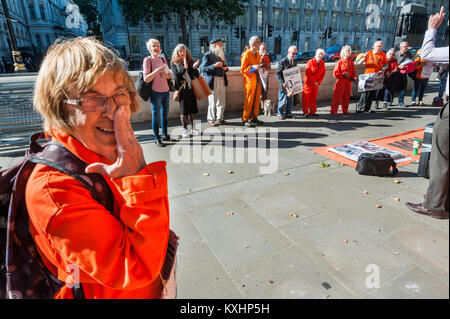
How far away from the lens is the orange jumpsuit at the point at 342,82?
8.69 metres

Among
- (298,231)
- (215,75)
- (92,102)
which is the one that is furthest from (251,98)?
(92,102)

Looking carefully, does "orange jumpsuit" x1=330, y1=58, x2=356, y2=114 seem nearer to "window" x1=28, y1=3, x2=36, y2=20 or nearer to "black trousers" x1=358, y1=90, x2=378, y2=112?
"black trousers" x1=358, y1=90, x2=378, y2=112

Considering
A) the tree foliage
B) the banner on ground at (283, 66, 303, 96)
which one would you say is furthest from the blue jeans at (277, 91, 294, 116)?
the tree foliage

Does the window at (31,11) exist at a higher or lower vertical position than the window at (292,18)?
higher

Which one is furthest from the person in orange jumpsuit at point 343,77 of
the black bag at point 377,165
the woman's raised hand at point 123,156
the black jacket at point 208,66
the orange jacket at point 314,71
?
the woman's raised hand at point 123,156

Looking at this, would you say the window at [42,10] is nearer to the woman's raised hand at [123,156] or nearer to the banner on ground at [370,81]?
the banner on ground at [370,81]

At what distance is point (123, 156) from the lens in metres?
1.01

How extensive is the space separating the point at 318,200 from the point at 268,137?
326 centimetres

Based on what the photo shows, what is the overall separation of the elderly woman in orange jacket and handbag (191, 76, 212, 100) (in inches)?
224

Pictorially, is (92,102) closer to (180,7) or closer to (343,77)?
(343,77)

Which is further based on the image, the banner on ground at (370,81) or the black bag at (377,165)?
the banner on ground at (370,81)

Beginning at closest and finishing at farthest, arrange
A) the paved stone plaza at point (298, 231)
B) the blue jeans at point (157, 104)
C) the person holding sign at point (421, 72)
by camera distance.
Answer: the paved stone plaza at point (298, 231), the blue jeans at point (157, 104), the person holding sign at point (421, 72)

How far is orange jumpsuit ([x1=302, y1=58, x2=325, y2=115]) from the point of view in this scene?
Answer: 8516 millimetres

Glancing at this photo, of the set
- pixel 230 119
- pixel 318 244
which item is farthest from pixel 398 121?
pixel 318 244
